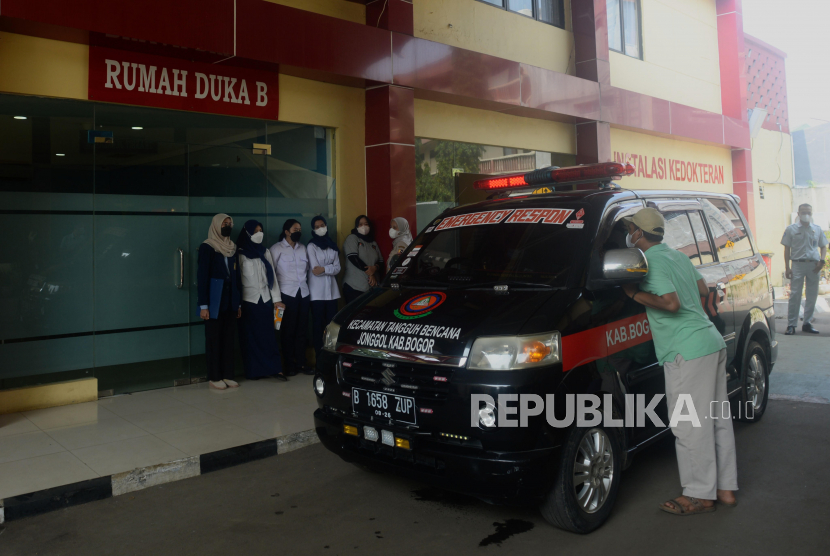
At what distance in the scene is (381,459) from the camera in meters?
3.82

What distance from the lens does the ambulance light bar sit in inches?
198

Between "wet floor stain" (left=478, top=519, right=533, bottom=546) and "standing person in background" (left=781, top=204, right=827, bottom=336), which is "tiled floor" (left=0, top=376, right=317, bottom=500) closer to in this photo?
"wet floor stain" (left=478, top=519, right=533, bottom=546)

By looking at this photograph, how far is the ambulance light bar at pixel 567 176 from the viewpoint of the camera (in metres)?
5.04

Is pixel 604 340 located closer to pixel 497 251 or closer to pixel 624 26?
pixel 497 251

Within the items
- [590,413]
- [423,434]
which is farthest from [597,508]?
[423,434]

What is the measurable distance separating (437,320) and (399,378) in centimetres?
39

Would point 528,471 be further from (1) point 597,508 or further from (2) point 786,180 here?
(2) point 786,180

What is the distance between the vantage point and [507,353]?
11.4 ft

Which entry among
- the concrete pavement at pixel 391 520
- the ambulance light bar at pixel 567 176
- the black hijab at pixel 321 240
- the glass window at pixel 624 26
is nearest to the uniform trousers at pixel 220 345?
the black hijab at pixel 321 240

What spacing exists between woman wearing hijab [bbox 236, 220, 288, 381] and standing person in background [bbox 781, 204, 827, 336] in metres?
8.34

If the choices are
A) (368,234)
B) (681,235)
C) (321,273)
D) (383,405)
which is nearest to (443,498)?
(383,405)

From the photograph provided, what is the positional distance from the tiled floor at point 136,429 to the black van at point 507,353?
1793 millimetres

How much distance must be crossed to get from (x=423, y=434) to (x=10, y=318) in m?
5.08

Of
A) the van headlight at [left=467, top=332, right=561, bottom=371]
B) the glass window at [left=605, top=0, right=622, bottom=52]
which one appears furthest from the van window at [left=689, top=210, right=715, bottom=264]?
the glass window at [left=605, top=0, right=622, bottom=52]
